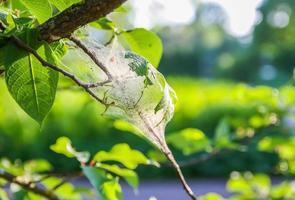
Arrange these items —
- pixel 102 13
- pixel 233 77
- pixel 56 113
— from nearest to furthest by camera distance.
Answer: pixel 102 13, pixel 56 113, pixel 233 77

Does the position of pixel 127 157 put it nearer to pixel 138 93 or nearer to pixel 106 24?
pixel 106 24

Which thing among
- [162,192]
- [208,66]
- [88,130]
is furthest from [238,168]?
[208,66]

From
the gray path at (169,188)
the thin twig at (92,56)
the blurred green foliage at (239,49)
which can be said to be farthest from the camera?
the blurred green foliage at (239,49)

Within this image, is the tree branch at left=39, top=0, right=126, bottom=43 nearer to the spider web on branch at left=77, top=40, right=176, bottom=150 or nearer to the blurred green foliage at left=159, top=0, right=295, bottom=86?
the spider web on branch at left=77, top=40, right=176, bottom=150

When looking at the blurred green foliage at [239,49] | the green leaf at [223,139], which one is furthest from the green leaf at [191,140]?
the blurred green foliage at [239,49]

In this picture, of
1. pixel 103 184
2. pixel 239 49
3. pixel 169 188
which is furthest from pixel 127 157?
pixel 239 49

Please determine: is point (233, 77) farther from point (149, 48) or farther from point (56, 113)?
point (149, 48)

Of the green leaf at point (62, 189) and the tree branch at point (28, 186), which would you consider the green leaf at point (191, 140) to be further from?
the tree branch at point (28, 186)
